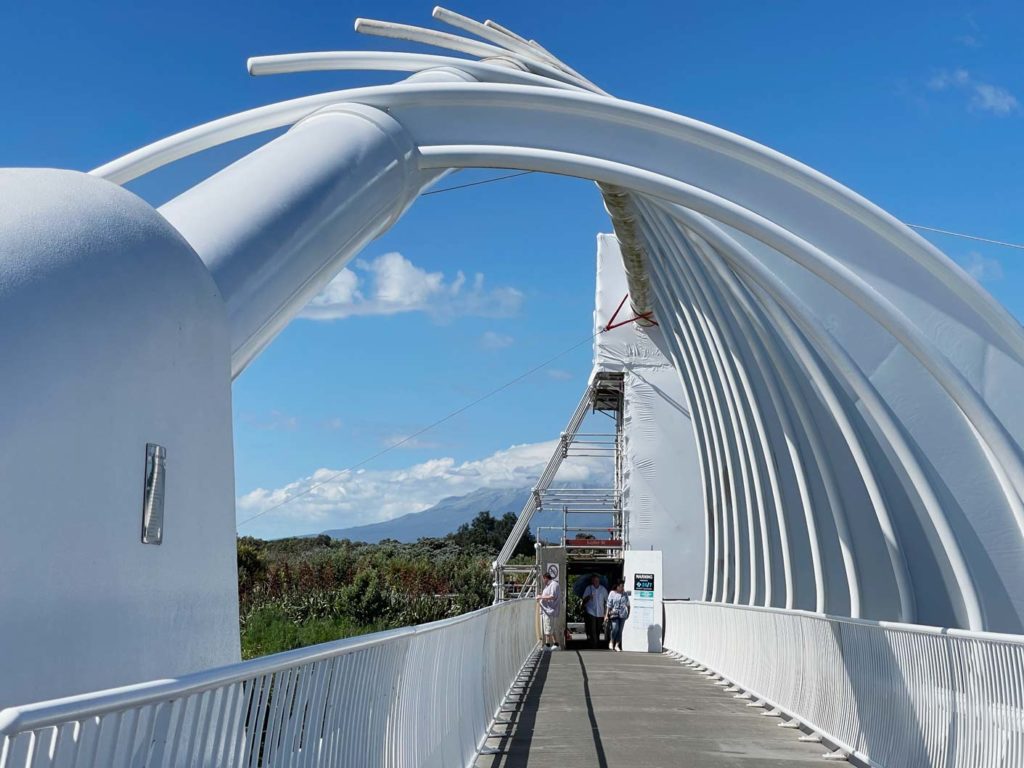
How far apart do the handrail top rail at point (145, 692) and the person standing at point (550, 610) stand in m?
21.3

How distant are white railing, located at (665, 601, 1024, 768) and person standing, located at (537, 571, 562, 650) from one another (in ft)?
35.8

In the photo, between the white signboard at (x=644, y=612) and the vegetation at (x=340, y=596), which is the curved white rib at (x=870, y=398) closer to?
the vegetation at (x=340, y=596)

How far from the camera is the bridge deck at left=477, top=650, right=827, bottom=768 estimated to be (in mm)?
10469

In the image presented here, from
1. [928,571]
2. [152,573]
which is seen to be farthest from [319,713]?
[928,571]

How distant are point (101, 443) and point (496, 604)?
1047 cm

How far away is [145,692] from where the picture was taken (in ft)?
11.6

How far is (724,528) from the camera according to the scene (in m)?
28.6

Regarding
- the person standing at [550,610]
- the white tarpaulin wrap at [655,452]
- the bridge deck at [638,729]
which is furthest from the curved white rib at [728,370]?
the white tarpaulin wrap at [655,452]

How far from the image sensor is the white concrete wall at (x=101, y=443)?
4.90 meters

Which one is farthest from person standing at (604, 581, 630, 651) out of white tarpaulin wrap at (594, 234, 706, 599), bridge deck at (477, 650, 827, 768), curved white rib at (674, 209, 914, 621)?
curved white rib at (674, 209, 914, 621)

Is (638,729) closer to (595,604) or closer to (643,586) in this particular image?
(643,586)

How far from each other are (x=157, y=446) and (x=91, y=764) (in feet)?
8.88

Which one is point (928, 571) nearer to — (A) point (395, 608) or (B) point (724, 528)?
(B) point (724, 528)

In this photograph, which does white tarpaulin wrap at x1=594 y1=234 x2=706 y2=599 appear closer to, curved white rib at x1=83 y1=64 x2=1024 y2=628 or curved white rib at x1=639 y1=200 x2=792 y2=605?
curved white rib at x1=639 y1=200 x2=792 y2=605
